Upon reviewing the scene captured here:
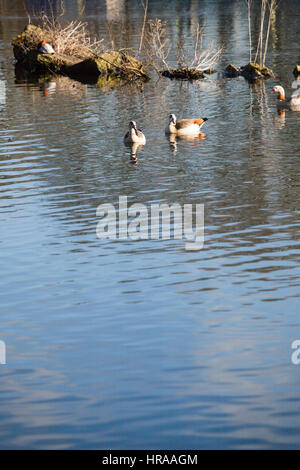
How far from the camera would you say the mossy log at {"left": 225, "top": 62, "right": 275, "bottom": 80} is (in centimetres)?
3969

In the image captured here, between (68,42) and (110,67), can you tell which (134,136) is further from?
(68,42)

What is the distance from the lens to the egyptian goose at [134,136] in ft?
79.8

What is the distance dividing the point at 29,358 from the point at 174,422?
2.68 metres

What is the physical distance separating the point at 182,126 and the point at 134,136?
2074 millimetres

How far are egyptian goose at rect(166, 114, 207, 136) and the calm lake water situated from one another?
41cm

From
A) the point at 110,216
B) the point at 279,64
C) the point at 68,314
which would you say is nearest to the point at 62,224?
the point at 110,216

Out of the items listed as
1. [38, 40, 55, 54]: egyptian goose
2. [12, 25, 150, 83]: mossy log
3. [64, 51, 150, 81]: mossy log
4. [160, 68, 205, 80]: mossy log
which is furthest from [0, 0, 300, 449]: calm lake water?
[38, 40, 55, 54]: egyptian goose

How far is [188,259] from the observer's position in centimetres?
1402

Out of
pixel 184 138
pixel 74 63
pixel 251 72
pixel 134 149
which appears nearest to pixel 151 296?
pixel 134 149

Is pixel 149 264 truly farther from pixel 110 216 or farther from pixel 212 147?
pixel 212 147

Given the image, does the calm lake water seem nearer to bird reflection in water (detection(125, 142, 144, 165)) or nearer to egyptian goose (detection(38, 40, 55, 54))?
bird reflection in water (detection(125, 142, 144, 165))

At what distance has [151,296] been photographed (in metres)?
12.3

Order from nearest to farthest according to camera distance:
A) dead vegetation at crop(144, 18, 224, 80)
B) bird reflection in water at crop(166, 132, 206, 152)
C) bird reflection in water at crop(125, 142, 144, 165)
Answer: bird reflection in water at crop(125, 142, 144, 165)
bird reflection in water at crop(166, 132, 206, 152)
dead vegetation at crop(144, 18, 224, 80)

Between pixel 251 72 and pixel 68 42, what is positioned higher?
pixel 68 42
